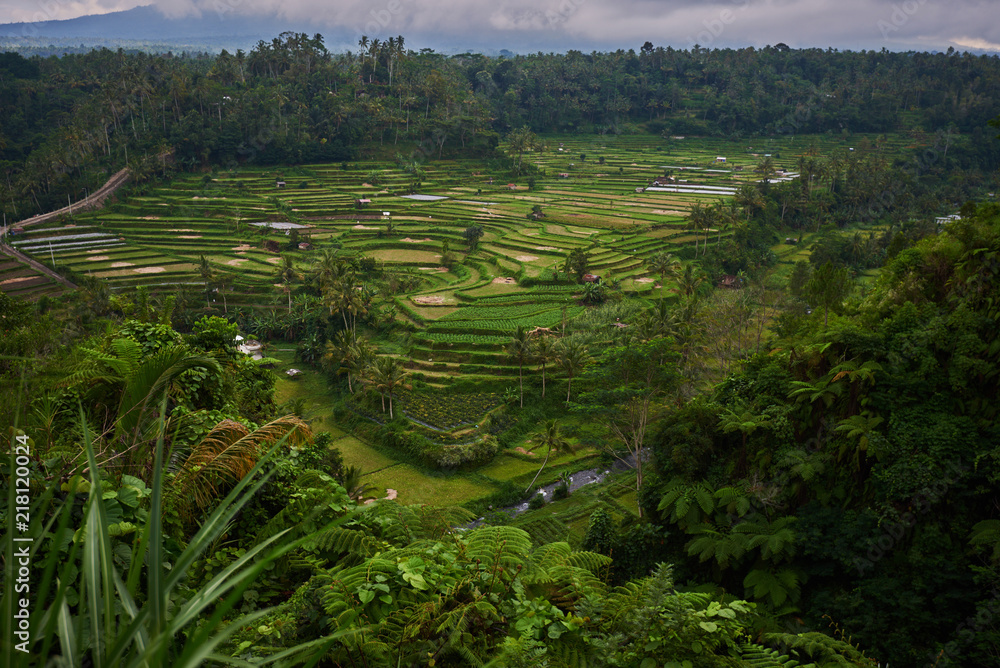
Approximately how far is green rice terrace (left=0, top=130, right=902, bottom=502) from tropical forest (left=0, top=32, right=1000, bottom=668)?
31 centimetres

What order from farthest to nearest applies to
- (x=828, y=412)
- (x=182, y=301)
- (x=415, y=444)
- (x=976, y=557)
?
(x=182, y=301) < (x=415, y=444) < (x=828, y=412) < (x=976, y=557)

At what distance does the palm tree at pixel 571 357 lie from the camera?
2384 cm

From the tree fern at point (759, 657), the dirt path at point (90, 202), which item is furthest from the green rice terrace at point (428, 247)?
the tree fern at point (759, 657)

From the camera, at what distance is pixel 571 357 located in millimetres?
23844

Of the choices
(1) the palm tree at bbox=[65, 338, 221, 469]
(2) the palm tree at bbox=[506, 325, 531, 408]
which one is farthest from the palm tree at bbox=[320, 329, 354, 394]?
(1) the palm tree at bbox=[65, 338, 221, 469]

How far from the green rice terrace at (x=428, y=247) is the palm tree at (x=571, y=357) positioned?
2.12m

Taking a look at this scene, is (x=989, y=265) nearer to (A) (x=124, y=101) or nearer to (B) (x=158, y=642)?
(B) (x=158, y=642)

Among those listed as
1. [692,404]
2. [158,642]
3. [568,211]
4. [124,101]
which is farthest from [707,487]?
[124,101]

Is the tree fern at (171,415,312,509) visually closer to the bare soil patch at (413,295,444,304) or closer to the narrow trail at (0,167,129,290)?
the bare soil patch at (413,295,444,304)

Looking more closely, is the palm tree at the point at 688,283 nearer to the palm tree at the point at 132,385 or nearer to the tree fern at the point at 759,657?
the tree fern at the point at 759,657

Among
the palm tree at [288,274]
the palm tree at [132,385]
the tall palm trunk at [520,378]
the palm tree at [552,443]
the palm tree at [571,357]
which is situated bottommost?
the palm tree at [552,443]

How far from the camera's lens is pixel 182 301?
31.9 metres

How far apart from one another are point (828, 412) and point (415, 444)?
555 inches

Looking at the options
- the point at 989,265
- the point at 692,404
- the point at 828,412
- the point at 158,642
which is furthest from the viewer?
the point at 692,404
